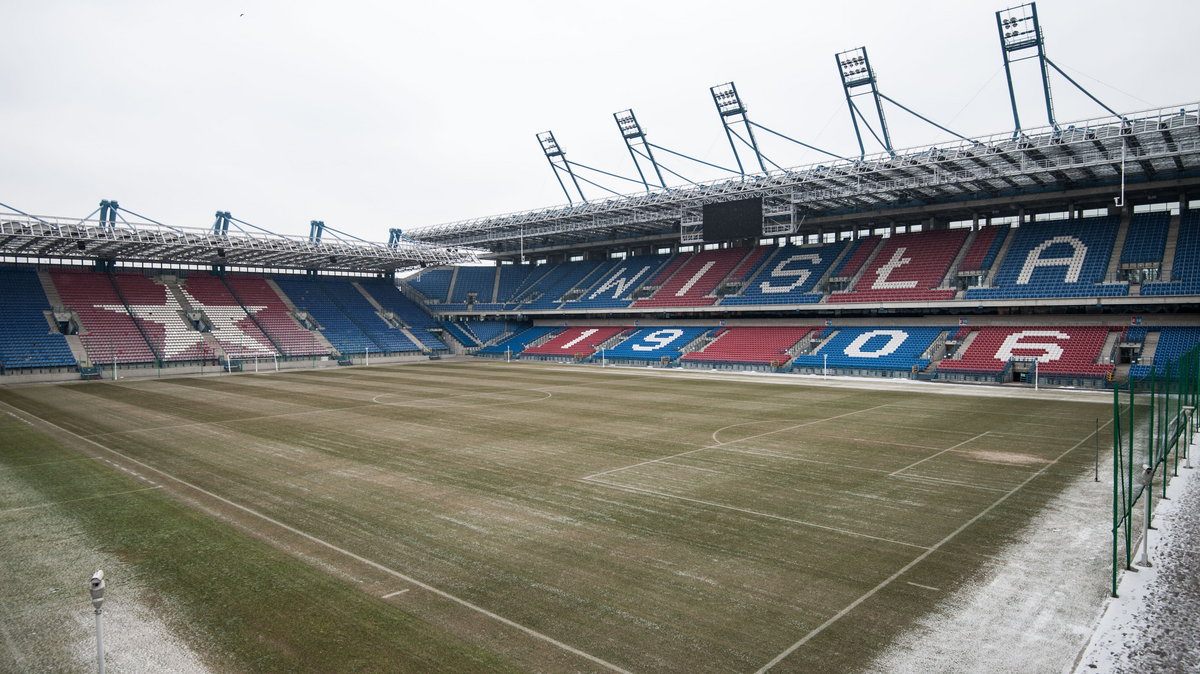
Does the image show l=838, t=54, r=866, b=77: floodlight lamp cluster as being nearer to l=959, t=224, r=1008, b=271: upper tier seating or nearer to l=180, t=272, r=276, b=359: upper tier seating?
l=959, t=224, r=1008, b=271: upper tier seating

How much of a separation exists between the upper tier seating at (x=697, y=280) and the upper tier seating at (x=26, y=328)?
41.7m

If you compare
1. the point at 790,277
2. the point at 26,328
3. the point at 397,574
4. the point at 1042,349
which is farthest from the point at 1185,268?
the point at 26,328

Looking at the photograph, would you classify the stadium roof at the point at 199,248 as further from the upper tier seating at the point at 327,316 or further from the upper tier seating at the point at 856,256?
the upper tier seating at the point at 856,256

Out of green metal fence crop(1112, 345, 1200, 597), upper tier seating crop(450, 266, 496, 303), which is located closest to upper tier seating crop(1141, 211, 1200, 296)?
green metal fence crop(1112, 345, 1200, 597)

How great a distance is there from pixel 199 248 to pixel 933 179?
169 ft

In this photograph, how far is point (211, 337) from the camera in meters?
49.2

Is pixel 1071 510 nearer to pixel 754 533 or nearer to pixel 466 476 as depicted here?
pixel 754 533

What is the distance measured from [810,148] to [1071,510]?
31.4 metres

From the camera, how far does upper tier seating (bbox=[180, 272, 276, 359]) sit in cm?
4959

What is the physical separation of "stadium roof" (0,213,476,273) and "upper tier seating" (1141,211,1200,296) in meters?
53.6

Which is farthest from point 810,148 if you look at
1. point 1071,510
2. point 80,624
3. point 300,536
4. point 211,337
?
point 211,337

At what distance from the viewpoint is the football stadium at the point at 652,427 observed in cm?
816

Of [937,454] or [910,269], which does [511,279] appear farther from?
[937,454]

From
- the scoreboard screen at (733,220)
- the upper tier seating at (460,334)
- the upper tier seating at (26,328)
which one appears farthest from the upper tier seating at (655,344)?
the upper tier seating at (26,328)
